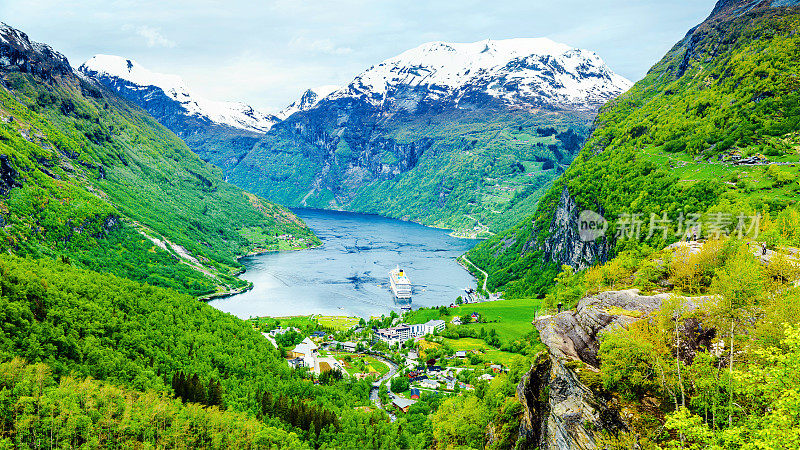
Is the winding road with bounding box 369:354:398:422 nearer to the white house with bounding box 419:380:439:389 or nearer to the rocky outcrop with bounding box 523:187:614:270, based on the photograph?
the white house with bounding box 419:380:439:389

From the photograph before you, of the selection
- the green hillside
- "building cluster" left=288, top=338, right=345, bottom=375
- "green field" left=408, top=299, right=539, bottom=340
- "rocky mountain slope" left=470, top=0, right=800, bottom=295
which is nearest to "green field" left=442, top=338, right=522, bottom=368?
"green field" left=408, top=299, right=539, bottom=340

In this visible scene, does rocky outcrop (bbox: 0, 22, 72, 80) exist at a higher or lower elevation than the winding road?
higher

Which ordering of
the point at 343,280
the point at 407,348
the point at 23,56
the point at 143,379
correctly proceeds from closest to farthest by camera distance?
the point at 143,379, the point at 407,348, the point at 343,280, the point at 23,56

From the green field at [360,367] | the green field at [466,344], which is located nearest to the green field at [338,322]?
the green field at [360,367]

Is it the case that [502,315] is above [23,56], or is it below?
below

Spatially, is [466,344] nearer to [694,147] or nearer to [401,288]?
[401,288]

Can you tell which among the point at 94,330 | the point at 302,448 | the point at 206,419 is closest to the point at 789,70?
the point at 302,448

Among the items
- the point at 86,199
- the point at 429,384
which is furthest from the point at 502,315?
the point at 86,199
